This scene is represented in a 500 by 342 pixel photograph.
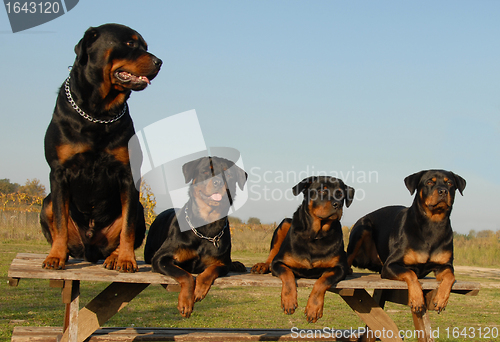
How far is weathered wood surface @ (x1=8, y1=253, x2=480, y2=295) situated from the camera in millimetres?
3160

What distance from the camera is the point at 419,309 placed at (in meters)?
3.75

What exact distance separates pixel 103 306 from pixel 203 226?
110 centimetres

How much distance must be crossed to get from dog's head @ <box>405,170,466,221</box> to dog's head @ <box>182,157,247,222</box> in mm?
1772

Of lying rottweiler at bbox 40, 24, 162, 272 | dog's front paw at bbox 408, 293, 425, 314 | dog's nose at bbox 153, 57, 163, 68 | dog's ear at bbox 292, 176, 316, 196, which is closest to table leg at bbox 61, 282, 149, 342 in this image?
lying rottweiler at bbox 40, 24, 162, 272

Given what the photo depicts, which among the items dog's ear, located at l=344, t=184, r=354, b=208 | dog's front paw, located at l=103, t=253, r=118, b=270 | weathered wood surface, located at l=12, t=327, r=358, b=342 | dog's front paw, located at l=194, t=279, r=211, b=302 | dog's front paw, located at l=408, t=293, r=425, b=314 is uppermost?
dog's ear, located at l=344, t=184, r=354, b=208

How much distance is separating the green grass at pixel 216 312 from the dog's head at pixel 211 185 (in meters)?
3.06

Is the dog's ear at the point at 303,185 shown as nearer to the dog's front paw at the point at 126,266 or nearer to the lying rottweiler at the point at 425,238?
the lying rottweiler at the point at 425,238

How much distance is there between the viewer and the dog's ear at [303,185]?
4.23 meters

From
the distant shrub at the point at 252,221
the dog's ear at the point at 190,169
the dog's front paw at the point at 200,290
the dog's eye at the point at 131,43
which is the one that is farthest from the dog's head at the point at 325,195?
the distant shrub at the point at 252,221

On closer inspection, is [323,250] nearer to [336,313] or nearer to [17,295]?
[336,313]

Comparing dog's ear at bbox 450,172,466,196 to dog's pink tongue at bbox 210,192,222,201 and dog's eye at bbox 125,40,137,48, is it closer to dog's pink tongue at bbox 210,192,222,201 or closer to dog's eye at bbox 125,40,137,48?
dog's pink tongue at bbox 210,192,222,201

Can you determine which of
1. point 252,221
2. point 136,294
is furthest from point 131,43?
point 252,221

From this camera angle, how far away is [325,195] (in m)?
4.08

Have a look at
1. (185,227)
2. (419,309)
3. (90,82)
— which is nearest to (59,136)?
(90,82)
